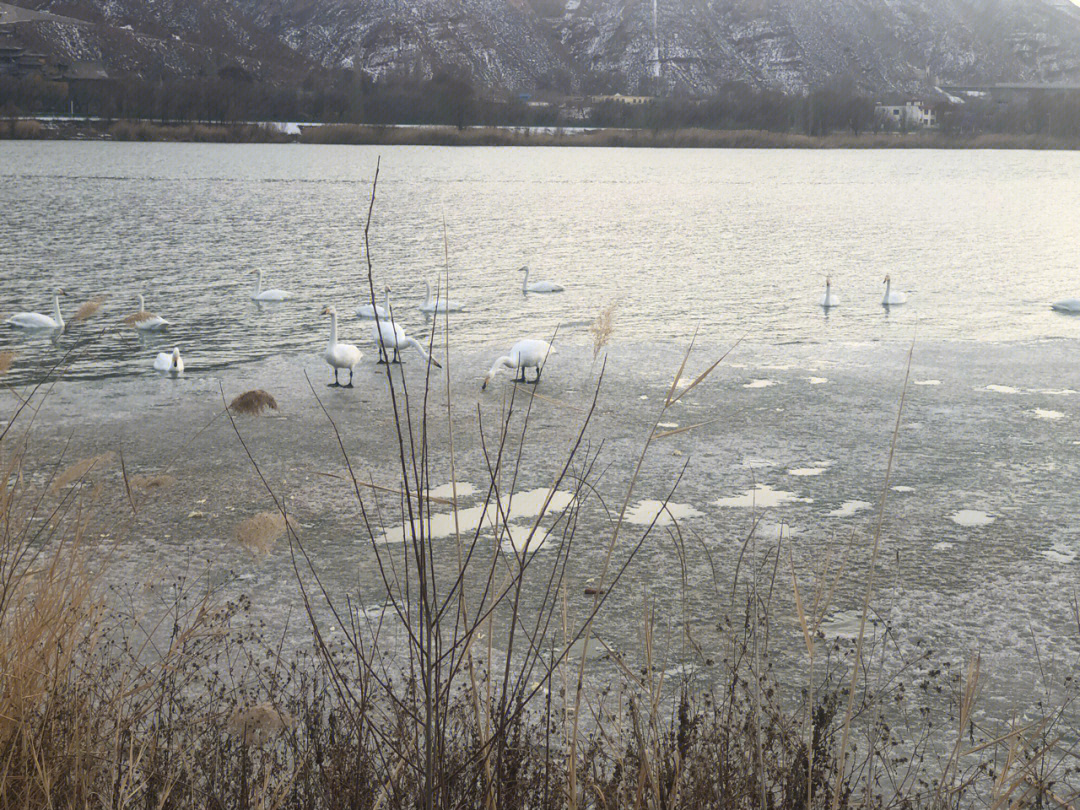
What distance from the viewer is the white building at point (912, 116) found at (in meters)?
101

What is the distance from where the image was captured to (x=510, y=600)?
4.10 m

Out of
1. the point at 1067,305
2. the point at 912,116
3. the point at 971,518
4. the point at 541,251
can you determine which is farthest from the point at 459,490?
the point at 912,116

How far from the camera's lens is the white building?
330 feet

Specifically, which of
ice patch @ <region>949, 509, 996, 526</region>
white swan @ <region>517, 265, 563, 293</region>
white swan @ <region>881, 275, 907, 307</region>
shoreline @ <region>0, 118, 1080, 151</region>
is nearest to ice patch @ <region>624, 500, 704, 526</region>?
ice patch @ <region>949, 509, 996, 526</region>

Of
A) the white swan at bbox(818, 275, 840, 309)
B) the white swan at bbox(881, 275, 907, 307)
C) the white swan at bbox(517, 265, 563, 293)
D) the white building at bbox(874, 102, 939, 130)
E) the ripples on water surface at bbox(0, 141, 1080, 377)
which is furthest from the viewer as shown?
the white building at bbox(874, 102, 939, 130)

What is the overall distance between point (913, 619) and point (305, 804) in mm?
2537

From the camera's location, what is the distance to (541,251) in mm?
19484

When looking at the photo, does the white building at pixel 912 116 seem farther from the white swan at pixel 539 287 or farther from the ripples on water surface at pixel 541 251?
the white swan at pixel 539 287

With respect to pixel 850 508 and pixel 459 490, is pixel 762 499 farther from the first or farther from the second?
pixel 459 490

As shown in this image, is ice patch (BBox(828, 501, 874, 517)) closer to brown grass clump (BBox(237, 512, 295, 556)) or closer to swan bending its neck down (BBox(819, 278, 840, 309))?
brown grass clump (BBox(237, 512, 295, 556))

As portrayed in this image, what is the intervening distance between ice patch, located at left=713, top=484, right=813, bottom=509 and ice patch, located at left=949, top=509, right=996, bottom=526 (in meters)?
0.68

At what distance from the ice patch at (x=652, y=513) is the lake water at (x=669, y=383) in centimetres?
2

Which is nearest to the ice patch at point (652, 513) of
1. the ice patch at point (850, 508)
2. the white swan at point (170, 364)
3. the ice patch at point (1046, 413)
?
the ice patch at point (850, 508)

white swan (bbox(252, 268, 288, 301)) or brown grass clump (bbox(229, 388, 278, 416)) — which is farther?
white swan (bbox(252, 268, 288, 301))
